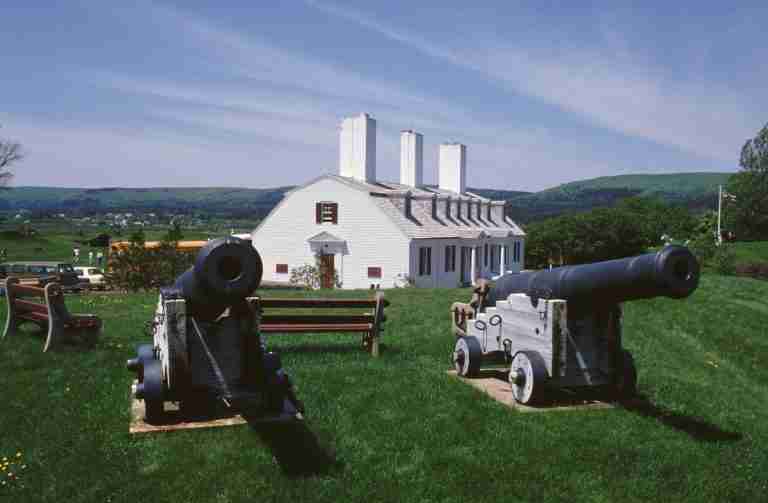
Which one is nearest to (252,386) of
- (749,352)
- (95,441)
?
(95,441)

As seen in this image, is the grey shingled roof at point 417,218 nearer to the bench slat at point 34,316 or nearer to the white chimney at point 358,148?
the white chimney at point 358,148

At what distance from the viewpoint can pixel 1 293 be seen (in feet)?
79.3

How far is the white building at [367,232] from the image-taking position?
111ft

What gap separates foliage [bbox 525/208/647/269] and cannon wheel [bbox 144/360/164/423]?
64.4 metres

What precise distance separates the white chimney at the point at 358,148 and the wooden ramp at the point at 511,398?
2895 cm

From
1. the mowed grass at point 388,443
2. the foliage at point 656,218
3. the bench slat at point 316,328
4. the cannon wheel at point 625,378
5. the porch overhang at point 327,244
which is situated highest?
the foliage at point 656,218

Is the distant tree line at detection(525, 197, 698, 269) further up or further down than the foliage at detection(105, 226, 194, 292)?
further up

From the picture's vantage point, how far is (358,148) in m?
38.3

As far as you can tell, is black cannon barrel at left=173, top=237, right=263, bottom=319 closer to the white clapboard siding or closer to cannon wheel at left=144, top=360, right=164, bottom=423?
cannon wheel at left=144, top=360, right=164, bottom=423

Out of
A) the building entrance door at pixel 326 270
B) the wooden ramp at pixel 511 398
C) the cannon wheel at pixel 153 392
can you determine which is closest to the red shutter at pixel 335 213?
the building entrance door at pixel 326 270

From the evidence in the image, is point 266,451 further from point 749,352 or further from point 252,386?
point 749,352

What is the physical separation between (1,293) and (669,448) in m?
22.4

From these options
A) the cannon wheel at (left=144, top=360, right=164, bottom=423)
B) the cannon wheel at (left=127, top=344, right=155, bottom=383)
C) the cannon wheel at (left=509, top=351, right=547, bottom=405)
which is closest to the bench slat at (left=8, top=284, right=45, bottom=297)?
the cannon wheel at (left=127, top=344, right=155, bottom=383)

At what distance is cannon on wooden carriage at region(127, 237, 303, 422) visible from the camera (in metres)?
6.84
